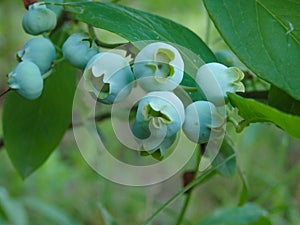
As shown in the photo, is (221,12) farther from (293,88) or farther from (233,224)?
(233,224)

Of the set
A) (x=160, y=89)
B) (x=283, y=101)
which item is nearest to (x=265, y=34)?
(x=283, y=101)

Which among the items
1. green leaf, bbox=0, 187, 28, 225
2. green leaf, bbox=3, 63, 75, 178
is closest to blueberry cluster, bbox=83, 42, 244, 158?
green leaf, bbox=3, 63, 75, 178

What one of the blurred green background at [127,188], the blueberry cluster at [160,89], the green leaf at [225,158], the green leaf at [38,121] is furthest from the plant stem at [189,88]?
the blurred green background at [127,188]

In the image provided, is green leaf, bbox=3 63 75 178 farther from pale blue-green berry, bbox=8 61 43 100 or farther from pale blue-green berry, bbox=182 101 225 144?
pale blue-green berry, bbox=182 101 225 144

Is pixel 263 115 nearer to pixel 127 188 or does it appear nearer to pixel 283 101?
pixel 283 101

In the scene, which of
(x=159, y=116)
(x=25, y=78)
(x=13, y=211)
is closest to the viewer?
(x=159, y=116)

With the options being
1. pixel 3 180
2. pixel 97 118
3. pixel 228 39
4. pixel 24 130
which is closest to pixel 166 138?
pixel 228 39
